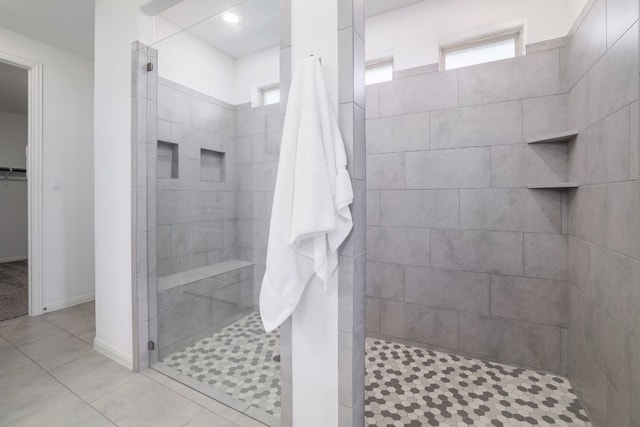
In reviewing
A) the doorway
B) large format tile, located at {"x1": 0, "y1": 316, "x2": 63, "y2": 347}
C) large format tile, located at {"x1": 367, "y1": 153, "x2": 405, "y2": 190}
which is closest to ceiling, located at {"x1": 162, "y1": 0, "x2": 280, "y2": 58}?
large format tile, located at {"x1": 367, "y1": 153, "x2": 405, "y2": 190}

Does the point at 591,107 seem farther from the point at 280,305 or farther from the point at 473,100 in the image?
the point at 280,305

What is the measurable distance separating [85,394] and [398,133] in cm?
260

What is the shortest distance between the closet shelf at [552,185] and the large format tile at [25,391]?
118 inches

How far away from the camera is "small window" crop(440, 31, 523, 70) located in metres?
1.97

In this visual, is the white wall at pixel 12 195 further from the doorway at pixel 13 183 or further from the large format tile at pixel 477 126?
the large format tile at pixel 477 126

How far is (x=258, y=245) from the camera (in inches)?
62.4

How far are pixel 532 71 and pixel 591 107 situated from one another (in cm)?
56

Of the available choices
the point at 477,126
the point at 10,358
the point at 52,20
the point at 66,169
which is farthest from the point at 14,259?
the point at 477,126

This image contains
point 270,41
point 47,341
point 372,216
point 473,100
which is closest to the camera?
point 270,41

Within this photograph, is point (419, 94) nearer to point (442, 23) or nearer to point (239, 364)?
point (442, 23)

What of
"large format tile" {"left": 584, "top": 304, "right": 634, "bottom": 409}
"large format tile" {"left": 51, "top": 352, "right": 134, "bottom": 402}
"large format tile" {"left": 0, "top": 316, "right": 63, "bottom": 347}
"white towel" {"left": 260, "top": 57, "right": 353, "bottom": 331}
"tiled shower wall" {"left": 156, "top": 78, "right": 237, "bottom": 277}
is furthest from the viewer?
"large format tile" {"left": 0, "top": 316, "right": 63, "bottom": 347}

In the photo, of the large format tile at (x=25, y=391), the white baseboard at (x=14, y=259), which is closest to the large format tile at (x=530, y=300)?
the large format tile at (x=25, y=391)

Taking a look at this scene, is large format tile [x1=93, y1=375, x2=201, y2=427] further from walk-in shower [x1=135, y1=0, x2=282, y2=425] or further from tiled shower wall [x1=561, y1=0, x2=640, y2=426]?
tiled shower wall [x1=561, y1=0, x2=640, y2=426]

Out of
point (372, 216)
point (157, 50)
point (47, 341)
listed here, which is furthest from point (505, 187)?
point (47, 341)
